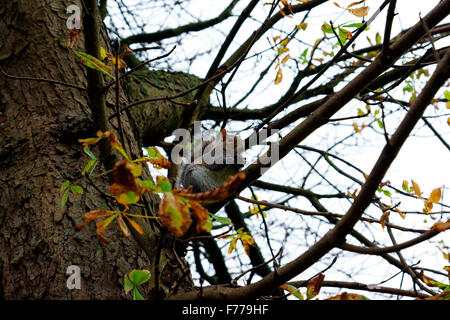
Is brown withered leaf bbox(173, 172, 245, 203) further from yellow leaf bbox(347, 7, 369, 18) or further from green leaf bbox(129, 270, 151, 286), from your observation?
yellow leaf bbox(347, 7, 369, 18)

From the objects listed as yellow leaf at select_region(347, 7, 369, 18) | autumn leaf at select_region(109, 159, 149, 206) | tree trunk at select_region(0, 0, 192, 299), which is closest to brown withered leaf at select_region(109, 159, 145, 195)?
autumn leaf at select_region(109, 159, 149, 206)

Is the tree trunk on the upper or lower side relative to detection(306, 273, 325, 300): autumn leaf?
upper

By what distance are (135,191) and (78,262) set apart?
0.69 m

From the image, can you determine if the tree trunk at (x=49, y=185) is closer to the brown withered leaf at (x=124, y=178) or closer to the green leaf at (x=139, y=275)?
the green leaf at (x=139, y=275)

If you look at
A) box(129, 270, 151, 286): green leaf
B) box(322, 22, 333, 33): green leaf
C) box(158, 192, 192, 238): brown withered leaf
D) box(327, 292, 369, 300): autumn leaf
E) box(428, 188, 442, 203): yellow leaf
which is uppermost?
box(322, 22, 333, 33): green leaf

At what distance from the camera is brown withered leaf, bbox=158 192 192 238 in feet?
2.43

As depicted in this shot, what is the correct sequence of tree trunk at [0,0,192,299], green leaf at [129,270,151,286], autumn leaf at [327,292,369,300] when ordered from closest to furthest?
green leaf at [129,270,151,286] < autumn leaf at [327,292,369,300] < tree trunk at [0,0,192,299]

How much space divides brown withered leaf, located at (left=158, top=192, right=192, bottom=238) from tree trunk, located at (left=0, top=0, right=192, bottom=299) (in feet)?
1.12

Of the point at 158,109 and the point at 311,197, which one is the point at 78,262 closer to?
the point at 158,109

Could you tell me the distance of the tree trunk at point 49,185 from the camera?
1.32 metres

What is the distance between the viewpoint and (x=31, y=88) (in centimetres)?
178

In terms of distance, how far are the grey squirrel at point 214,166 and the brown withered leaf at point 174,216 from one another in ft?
4.51
